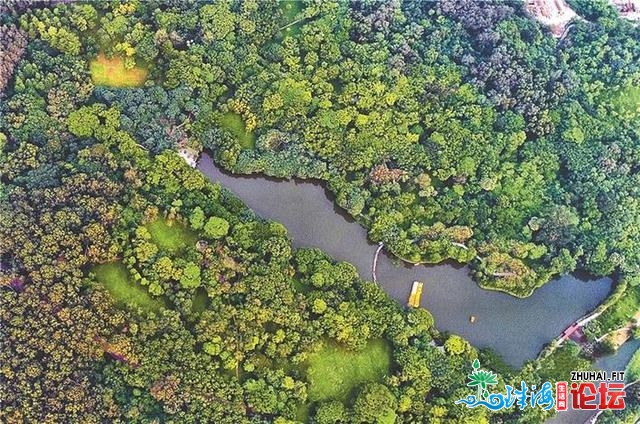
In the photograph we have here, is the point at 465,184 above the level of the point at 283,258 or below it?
above

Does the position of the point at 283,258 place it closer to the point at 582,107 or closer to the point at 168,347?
the point at 168,347

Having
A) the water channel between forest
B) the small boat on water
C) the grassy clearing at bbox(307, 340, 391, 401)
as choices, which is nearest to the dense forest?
the grassy clearing at bbox(307, 340, 391, 401)

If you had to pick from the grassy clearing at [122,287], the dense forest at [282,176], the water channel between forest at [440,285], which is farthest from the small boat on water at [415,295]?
the grassy clearing at [122,287]

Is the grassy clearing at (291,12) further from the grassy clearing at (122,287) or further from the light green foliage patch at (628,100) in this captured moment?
the light green foliage patch at (628,100)

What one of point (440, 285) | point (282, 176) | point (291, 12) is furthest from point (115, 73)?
point (440, 285)

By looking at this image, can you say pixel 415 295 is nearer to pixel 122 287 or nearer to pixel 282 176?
pixel 282 176

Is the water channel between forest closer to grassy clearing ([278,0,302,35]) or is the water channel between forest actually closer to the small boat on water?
the small boat on water

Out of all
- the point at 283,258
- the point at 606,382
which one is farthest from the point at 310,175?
the point at 606,382
